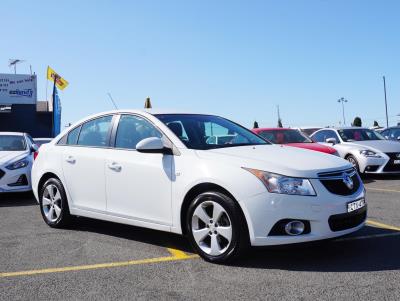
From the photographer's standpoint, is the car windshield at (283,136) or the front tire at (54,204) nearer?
the front tire at (54,204)

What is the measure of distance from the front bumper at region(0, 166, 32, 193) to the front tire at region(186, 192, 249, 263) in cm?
576

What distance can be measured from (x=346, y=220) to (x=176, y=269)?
62.5 inches

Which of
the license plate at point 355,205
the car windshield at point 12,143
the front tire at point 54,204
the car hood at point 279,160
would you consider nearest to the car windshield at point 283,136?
the car windshield at point 12,143

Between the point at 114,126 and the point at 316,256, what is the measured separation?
269 cm

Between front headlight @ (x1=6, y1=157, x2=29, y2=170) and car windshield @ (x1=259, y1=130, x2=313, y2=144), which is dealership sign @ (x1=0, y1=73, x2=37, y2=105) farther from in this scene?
front headlight @ (x1=6, y1=157, x2=29, y2=170)

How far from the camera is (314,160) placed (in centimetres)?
475

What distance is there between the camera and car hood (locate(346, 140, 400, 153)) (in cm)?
1229

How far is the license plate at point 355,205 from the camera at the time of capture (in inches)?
178

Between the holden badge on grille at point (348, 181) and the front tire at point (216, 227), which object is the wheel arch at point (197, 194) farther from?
the holden badge on grille at point (348, 181)

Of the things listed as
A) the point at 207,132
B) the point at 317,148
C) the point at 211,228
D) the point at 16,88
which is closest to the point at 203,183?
the point at 211,228

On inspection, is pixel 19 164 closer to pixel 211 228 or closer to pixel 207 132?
pixel 207 132

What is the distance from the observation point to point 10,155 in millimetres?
9844

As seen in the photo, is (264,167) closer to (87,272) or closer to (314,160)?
(314,160)

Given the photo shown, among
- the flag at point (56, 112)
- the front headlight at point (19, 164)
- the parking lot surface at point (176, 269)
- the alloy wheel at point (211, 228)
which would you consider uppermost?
the flag at point (56, 112)
